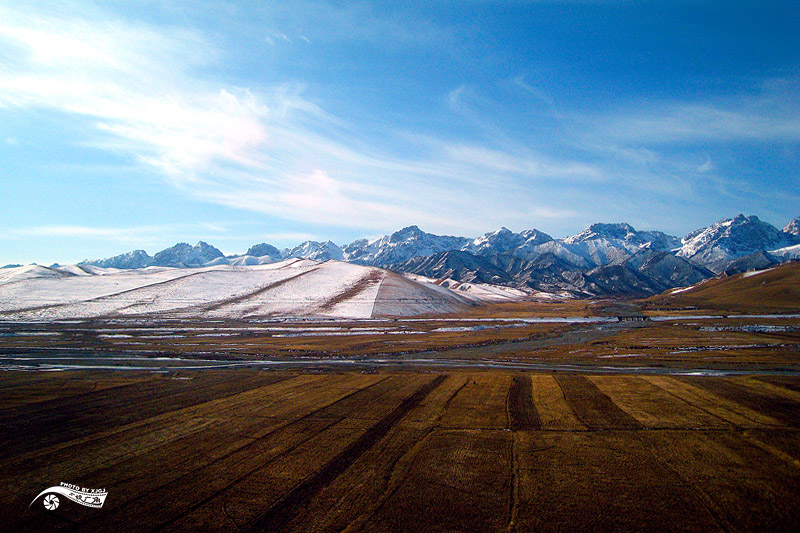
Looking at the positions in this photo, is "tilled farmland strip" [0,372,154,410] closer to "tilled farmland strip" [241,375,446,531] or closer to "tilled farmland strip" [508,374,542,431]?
"tilled farmland strip" [241,375,446,531]

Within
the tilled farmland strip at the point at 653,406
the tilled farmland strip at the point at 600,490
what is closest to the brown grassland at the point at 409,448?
the tilled farmland strip at the point at 600,490

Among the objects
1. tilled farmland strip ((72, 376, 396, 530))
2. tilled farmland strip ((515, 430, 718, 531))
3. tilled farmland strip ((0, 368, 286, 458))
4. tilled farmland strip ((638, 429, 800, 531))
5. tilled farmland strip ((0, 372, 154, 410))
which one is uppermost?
tilled farmland strip ((638, 429, 800, 531))

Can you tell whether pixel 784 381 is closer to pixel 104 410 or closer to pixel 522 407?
pixel 522 407

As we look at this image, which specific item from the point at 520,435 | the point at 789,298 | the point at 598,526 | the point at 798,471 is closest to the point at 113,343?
the point at 520,435

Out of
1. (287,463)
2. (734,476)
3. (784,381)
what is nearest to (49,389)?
(287,463)

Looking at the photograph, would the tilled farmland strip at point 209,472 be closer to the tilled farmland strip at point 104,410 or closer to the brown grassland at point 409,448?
the brown grassland at point 409,448
